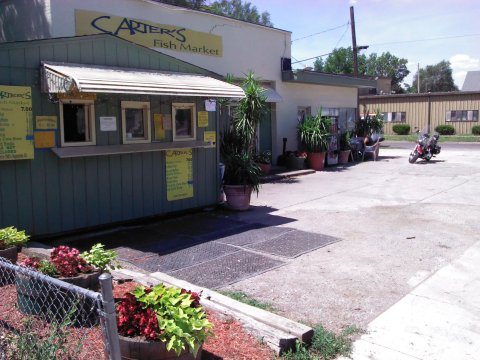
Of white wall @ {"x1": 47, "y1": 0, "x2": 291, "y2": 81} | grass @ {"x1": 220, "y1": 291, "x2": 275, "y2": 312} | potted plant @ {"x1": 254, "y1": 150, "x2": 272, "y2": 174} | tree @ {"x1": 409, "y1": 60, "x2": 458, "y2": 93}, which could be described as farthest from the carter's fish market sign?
tree @ {"x1": 409, "y1": 60, "x2": 458, "y2": 93}

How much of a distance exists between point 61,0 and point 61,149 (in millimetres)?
5043

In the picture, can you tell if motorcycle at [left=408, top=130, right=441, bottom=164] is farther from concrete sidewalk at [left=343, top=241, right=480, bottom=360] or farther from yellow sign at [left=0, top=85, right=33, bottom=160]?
yellow sign at [left=0, top=85, right=33, bottom=160]

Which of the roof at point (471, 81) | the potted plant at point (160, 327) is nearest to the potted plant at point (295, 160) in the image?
the potted plant at point (160, 327)

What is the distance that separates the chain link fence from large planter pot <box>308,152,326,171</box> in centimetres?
1263

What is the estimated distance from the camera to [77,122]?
6.93 metres

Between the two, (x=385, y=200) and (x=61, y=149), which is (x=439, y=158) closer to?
(x=385, y=200)

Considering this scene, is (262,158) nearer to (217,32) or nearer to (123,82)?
(217,32)

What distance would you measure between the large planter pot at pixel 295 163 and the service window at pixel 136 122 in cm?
862

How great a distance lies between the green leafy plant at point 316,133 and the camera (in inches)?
630

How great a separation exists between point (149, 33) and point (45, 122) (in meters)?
6.00

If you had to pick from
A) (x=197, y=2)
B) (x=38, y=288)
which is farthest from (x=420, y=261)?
(x=197, y=2)

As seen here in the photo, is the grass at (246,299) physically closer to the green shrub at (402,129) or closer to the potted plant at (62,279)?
the potted plant at (62,279)

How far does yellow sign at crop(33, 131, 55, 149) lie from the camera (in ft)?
21.1

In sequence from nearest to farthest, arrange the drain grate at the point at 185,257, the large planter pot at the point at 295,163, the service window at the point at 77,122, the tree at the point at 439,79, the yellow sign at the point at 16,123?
the drain grate at the point at 185,257 → the yellow sign at the point at 16,123 → the service window at the point at 77,122 → the large planter pot at the point at 295,163 → the tree at the point at 439,79
